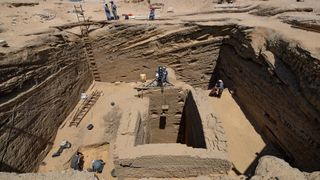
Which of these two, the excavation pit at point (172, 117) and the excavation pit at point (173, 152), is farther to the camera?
the excavation pit at point (172, 117)

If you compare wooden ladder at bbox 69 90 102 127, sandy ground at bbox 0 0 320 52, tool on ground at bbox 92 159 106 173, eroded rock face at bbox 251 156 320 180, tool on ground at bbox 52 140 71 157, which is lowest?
tool on ground at bbox 52 140 71 157

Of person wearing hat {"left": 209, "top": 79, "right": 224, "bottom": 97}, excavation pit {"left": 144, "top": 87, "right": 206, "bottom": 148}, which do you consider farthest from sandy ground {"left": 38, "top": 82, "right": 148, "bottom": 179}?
person wearing hat {"left": 209, "top": 79, "right": 224, "bottom": 97}

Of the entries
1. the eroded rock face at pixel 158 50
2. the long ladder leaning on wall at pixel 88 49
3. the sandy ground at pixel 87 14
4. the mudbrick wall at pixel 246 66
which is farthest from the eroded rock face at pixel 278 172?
the long ladder leaning on wall at pixel 88 49

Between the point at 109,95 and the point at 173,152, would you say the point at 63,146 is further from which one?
the point at 173,152

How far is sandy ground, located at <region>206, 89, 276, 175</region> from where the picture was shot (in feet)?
19.8

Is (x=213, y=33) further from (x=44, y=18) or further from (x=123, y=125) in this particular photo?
(x=44, y=18)

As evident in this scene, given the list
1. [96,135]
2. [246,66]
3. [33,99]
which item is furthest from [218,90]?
[33,99]

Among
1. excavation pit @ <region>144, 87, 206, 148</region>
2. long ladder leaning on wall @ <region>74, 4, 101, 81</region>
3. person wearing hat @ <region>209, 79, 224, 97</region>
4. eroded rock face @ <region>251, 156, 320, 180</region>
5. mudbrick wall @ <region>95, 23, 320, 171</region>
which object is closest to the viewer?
eroded rock face @ <region>251, 156, 320, 180</region>

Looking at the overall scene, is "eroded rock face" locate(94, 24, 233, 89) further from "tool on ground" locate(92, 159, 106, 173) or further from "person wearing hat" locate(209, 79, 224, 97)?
"tool on ground" locate(92, 159, 106, 173)

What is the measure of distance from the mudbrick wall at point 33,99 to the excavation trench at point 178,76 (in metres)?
0.03

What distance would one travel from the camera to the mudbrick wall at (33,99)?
19.3 ft

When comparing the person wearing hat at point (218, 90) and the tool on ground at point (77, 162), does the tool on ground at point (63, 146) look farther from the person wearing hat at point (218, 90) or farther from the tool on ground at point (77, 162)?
the person wearing hat at point (218, 90)

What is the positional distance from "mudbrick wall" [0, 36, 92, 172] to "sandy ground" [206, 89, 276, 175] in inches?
196

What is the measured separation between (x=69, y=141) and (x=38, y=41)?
3205 mm
